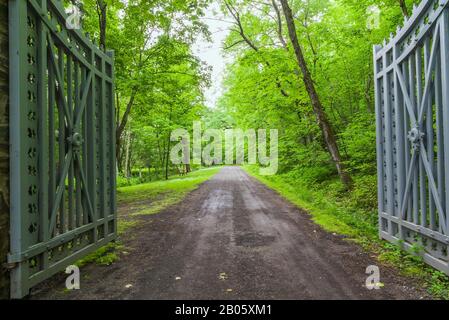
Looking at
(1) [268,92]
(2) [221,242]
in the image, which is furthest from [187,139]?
(2) [221,242]

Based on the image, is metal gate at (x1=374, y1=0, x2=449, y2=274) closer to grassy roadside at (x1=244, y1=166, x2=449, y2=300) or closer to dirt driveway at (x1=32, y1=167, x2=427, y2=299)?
grassy roadside at (x1=244, y1=166, x2=449, y2=300)

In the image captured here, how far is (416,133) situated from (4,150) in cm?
553

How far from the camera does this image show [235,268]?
418 centimetres

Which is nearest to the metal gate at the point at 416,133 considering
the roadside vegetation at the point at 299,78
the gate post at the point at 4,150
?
the roadside vegetation at the point at 299,78

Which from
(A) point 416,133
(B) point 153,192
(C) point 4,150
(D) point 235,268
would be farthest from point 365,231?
(B) point 153,192

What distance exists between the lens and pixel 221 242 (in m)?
5.62

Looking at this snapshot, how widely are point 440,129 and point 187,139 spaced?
24.9 m

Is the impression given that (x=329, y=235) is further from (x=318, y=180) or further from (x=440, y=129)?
(x=318, y=180)

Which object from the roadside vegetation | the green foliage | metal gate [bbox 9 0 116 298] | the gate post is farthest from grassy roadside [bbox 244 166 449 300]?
the green foliage

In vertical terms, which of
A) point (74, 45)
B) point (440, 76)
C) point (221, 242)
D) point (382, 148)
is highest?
point (74, 45)

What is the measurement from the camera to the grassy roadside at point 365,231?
368cm

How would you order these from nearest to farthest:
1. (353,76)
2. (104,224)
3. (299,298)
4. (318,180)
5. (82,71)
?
(299,298) → (82,71) → (104,224) → (353,76) → (318,180)

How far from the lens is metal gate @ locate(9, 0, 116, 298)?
125 inches

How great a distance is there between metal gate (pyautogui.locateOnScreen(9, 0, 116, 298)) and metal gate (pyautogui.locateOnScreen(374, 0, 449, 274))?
16.9 feet
